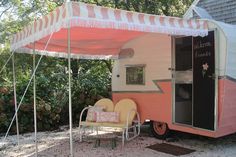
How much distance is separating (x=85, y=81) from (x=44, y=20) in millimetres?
4989

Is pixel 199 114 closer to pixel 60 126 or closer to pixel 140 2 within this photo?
pixel 60 126

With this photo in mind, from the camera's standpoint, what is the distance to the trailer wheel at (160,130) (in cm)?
670

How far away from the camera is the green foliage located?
8.03 metres

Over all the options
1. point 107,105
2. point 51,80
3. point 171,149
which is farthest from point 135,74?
point 51,80

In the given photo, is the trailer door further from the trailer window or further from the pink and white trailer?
the trailer window

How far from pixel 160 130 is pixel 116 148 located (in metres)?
1.19

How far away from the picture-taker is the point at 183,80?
21.7 feet

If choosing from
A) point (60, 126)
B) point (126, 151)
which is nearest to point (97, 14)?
point (126, 151)

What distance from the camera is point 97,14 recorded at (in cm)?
421

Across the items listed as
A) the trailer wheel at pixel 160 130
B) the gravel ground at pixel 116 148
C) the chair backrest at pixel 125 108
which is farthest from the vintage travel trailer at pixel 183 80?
the gravel ground at pixel 116 148

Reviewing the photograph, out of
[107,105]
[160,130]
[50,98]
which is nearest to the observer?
[160,130]

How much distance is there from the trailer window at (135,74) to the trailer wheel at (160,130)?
964 mm

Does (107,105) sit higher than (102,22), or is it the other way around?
(102,22)

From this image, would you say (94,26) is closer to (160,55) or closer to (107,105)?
(160,55)
